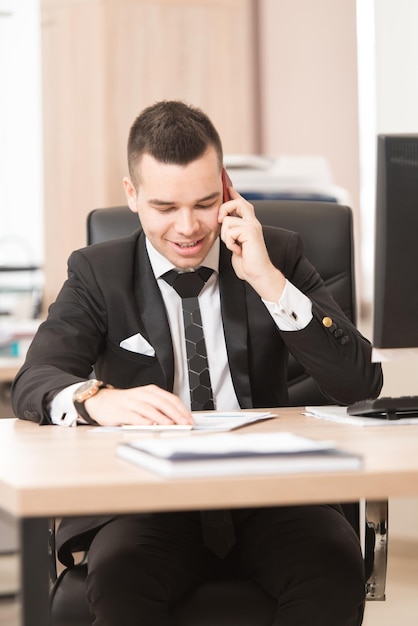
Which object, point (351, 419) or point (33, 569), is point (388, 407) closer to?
point (351, 419)

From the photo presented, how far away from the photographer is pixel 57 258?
163 inches

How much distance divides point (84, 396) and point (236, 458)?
1.54ft

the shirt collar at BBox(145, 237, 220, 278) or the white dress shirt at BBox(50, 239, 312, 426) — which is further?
the shirt collar at BBox(145, 237, 220, 278)

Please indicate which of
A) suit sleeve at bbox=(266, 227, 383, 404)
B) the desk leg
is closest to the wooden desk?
the desk leg

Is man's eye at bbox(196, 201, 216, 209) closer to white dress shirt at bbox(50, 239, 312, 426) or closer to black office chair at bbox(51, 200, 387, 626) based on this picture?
white dress shirt at bbox(50, 239, 312, 426)

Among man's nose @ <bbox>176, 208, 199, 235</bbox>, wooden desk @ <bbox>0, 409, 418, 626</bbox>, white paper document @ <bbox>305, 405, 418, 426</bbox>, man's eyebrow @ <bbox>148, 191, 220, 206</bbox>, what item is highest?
man's eyebrow @ <bbox>148, 191, 220, 206</bbox>

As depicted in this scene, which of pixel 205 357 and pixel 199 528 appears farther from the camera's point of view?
pixel 205 357

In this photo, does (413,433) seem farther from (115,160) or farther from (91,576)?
(115,160)

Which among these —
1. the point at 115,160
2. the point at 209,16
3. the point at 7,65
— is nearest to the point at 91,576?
the point at 115,160

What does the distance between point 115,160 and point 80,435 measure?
269cm

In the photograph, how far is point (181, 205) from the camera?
1.74 metres

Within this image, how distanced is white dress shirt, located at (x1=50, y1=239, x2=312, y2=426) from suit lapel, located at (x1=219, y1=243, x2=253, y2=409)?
0.03m

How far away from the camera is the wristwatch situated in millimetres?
1481

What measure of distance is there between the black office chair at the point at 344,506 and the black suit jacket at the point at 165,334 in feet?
0.42
